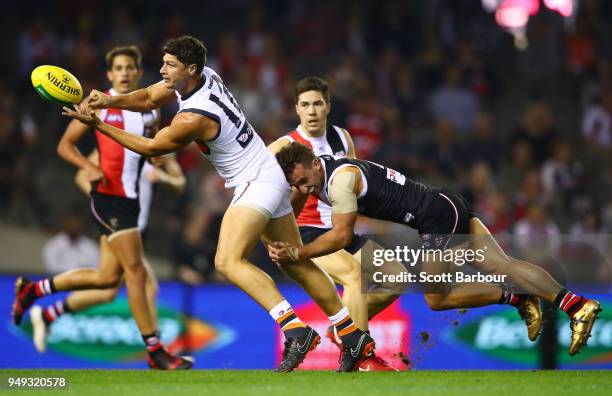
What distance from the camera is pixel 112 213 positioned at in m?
10.3

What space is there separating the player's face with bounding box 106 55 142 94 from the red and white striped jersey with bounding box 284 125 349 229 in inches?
61.4

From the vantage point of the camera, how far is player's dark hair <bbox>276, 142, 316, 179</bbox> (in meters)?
8.39

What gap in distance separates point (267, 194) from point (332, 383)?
147cm

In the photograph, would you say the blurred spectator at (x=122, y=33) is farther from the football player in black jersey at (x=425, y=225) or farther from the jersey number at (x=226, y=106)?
the football player in black jersey at (x=425, y=225)

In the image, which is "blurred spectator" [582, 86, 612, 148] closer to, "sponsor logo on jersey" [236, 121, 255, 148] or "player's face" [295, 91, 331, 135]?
"player's face" [295, 91, 331, 135]

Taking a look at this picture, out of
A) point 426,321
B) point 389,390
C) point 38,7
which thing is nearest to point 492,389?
Answer: point 389,390

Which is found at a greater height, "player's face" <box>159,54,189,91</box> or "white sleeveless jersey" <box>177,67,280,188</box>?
"player's face" <box>159,54,189,91</box>

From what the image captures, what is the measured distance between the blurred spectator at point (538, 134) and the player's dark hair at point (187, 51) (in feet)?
29.9

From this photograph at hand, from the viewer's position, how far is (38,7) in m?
18.5

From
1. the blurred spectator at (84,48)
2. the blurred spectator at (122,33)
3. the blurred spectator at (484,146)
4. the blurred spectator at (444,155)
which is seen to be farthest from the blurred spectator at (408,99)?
the blurred spectator at (84,48)

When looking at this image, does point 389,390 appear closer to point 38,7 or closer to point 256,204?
point 256,204

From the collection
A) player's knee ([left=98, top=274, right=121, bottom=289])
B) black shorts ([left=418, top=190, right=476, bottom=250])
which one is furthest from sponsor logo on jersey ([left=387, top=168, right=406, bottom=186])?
player's knee ([left=98, top=274, right=121, bottom=289])

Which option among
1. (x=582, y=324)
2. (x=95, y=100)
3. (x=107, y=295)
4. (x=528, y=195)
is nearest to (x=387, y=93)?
(x=528, y=195)

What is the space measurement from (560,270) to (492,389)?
5897 mm
